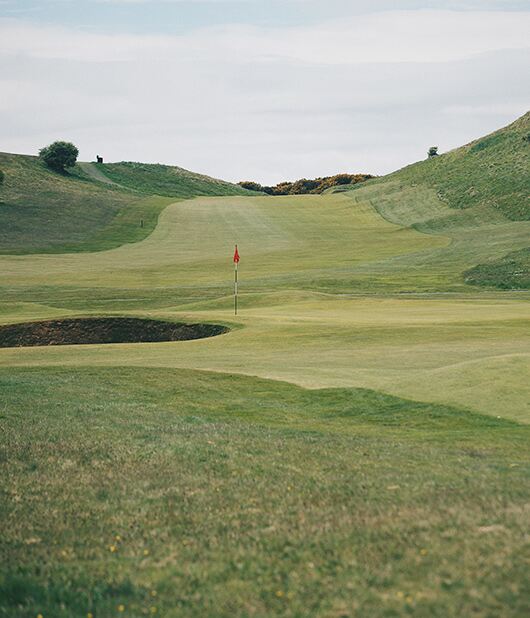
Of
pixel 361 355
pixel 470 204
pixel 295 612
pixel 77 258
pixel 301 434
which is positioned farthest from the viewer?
pixel 470 204

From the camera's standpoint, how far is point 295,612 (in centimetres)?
678

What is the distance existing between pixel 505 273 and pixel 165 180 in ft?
315

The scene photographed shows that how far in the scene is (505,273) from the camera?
2451 inches

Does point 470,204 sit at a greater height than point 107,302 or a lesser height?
greater

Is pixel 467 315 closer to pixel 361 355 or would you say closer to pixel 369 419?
pixel 361 355

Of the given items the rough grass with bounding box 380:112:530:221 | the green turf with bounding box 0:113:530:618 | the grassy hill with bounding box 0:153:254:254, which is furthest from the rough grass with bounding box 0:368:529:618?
the rough grass with bounding box 380:112:530:221

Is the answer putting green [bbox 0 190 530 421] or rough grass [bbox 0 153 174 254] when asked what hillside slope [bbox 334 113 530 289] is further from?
rough grass [bbox 0 153 174 254]

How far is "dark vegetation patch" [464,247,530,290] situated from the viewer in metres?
59.8

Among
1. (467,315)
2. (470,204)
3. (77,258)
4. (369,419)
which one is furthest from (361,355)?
(470,204)

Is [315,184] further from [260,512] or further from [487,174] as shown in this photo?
[260,512]

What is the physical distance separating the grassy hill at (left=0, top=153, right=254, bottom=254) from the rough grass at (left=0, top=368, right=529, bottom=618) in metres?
65.4

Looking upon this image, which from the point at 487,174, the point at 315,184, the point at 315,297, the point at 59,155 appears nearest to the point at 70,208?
the point at 59,155

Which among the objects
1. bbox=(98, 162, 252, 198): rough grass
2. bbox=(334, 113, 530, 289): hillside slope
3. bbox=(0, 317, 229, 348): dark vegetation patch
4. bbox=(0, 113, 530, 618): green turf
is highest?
bbox=(98, 162, 252, 198): rough grass

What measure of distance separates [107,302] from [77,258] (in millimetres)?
23433
